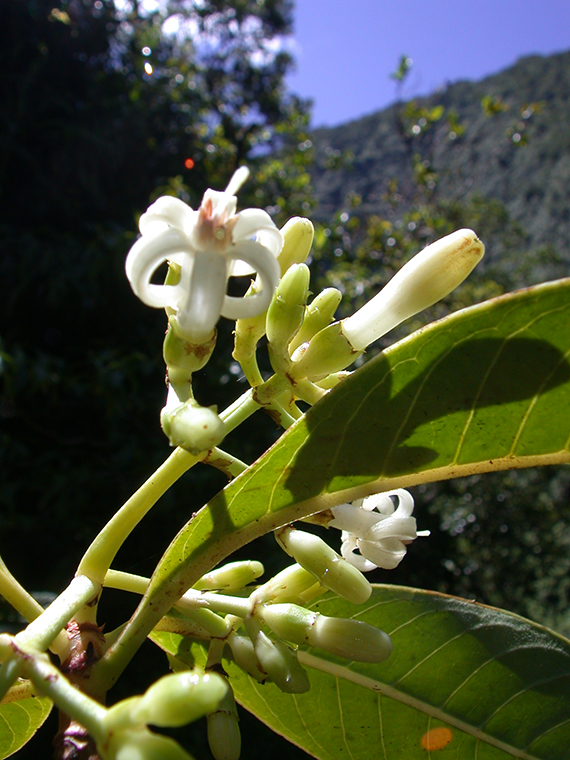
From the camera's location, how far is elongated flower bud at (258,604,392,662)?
0.86m

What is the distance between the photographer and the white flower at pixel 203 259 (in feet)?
2.59

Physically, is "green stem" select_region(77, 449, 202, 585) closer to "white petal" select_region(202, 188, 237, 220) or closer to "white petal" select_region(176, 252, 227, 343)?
"white petal" select_region(176, 252, 227, 343)

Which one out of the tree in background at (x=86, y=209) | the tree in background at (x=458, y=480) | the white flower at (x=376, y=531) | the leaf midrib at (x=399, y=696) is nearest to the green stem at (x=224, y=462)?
the white flower at (x=376, y=531)

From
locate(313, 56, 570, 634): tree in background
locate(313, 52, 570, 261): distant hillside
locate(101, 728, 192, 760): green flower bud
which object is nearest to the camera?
locate(101, 728, 192, 760): green flower bud

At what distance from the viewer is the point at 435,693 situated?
1085mm

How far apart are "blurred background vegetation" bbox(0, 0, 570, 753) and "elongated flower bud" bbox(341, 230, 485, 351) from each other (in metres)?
0.78

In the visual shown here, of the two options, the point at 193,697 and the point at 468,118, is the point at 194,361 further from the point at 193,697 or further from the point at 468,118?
the point at 468,118

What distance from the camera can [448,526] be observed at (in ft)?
26.1

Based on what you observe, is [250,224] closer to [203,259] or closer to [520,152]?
[203,259]

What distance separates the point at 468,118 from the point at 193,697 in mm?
27759

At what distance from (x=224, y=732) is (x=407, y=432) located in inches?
20.7

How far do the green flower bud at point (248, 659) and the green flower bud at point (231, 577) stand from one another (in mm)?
94

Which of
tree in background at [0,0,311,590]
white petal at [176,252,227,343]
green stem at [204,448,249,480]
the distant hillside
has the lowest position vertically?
green stem at [204,448,249,480]

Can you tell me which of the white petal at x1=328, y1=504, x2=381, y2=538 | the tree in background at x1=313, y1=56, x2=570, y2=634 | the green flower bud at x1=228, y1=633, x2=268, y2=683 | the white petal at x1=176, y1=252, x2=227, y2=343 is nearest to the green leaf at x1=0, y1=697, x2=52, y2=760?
the green flower bud at x1=228, y1=633, x2=268, y2=683
